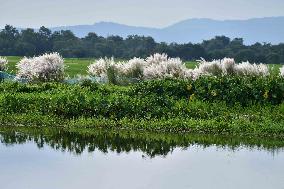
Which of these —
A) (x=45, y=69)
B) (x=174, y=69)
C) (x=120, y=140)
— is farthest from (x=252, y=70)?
(x=120, y=140)

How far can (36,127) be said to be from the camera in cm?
2133

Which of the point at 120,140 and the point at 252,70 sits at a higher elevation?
the point at 252,70

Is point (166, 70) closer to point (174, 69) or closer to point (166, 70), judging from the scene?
point (166, 70)

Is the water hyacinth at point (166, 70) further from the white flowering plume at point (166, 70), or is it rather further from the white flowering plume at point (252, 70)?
the white flowering plume at point (252, 70)

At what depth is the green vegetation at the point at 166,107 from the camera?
2094 centimetres

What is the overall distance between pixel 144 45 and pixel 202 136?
103093 millimetres

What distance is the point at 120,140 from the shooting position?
19141 mm

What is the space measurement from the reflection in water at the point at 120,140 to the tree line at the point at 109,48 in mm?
77410

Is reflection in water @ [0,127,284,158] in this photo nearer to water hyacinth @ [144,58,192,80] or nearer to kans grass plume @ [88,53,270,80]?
kans grass plume @ [88,53,270,80]

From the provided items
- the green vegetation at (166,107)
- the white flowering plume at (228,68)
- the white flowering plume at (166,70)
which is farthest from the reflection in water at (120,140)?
the white flowering plume at (228,68)

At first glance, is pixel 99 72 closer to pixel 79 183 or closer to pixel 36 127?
pixel 36 127

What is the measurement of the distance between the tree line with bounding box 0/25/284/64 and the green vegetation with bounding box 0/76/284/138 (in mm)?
72537

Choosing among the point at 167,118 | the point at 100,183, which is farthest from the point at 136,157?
the point at 167,118

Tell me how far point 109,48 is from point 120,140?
9616 cm
